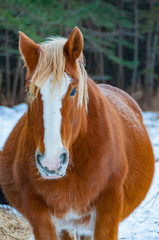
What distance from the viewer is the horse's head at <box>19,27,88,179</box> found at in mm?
1897

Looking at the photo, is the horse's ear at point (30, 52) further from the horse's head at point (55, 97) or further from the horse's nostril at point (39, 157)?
the horse's nostril at point (39, 157)

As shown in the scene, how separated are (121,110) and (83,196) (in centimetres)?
106

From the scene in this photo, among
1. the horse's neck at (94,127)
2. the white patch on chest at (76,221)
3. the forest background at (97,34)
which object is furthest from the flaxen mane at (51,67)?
the forest background at (97,34)

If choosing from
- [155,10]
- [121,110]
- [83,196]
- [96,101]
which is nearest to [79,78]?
[96,101]

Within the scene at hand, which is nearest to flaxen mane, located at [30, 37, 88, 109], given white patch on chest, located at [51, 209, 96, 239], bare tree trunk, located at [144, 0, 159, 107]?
white patch on chest, located at [51, 209, 96, 239]

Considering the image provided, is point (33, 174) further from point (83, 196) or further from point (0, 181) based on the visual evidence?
point (0, 181)

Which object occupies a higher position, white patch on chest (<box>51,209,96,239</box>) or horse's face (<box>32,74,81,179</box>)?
horse's face (<box>32,74,81,179</box>)

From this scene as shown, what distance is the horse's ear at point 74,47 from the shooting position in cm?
210

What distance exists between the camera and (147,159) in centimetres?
314

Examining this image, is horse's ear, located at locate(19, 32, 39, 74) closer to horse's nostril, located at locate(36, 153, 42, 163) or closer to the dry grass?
horse's nostril, located at locate(36, 153, 42, 163)

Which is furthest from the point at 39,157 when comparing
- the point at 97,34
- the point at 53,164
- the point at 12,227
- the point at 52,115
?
the point at 97,34

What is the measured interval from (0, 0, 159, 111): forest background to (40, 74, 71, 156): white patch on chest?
5899 mm

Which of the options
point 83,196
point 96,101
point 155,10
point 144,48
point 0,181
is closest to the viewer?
point 83,196

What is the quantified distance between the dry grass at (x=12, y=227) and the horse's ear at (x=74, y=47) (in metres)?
2.15
